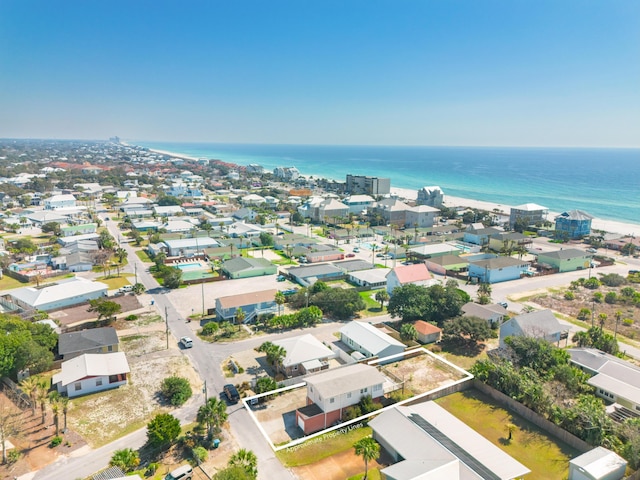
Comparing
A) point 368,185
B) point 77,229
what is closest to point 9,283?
point 77,229

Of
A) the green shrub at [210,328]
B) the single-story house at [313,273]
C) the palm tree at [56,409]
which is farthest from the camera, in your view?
the single-story house at [313,273]

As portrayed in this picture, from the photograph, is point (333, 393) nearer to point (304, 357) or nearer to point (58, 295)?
point (304, 357)

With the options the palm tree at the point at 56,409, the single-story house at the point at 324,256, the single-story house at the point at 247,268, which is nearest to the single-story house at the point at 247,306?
the single-story house at the point at 247,268

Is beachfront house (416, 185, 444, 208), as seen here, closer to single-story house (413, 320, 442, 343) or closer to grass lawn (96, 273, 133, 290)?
single-story house (413, 320, 442, 343)

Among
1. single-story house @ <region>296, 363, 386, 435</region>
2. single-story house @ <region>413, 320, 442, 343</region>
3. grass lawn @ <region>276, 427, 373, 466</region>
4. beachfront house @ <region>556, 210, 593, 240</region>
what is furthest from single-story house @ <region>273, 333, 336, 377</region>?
beachfront house @ <region>556, 210, 593, 240</region>

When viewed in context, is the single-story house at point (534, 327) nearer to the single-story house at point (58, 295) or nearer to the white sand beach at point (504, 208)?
the single-story house at point (58, 295)

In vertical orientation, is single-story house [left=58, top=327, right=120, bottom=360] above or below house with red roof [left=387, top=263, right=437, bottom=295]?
below
